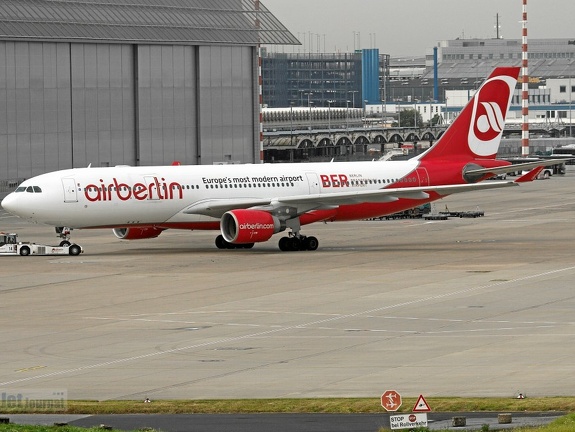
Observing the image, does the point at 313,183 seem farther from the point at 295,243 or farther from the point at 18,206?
the point at 18,206

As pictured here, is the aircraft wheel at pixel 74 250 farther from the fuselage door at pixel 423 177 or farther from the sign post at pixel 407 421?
the sign post at pixel 407 421

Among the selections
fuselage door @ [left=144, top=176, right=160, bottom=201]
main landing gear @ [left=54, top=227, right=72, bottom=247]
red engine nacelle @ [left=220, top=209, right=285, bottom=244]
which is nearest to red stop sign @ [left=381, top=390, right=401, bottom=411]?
red engine nacelle @ [left=220, top=209, right=285, bottom=244]

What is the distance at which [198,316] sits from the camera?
40.4m

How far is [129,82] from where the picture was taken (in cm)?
10325

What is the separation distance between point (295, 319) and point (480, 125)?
30054mm

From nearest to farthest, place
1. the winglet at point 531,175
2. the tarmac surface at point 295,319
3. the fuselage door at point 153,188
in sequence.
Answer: the tarmac surface at point 295,319, the fuselage door at point 153,188, the winglet at point 531,175

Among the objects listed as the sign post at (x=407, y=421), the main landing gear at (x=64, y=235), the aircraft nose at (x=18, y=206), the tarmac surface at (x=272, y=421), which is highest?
the aircraft nose at (x=18, y=206)

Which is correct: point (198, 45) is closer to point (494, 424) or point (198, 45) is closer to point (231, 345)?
point (231, 345)

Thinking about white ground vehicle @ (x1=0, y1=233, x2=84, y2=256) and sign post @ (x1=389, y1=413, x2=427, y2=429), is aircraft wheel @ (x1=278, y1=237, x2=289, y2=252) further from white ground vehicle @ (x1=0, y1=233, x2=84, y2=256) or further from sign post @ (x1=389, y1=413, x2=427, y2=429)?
sign post @ (x1=389, y1=413, x2=427, y2=429)

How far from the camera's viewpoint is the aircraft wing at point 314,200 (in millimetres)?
59281

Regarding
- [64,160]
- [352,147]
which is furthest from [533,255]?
[352,147]

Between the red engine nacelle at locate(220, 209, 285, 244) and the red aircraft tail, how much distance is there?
1109 centimetres

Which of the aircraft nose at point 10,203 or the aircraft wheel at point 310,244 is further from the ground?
the aircraft nose at point 10,203

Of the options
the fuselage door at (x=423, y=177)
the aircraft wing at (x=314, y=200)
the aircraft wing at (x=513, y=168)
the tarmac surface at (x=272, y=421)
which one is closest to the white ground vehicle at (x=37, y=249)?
the aircraft wing at (x=314, y=200)
